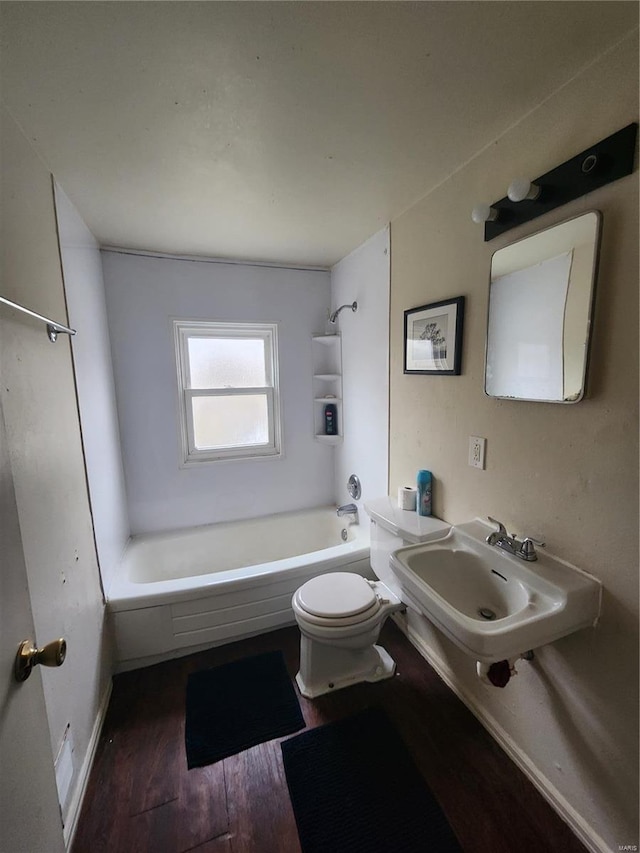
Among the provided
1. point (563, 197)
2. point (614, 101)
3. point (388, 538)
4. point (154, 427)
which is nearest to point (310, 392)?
point (154, 427)

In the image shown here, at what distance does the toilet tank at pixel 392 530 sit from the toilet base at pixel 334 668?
365mm

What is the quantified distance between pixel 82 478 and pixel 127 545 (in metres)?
0.98

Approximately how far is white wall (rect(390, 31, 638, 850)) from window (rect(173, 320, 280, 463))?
4.89 ft

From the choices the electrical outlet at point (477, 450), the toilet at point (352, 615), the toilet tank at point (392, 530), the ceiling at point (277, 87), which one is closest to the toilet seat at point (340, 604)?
the toilet at point (352, 615)

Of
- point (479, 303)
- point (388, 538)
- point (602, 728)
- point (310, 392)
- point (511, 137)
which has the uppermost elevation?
point (511, 137)

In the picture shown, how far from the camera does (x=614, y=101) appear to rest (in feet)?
3.04

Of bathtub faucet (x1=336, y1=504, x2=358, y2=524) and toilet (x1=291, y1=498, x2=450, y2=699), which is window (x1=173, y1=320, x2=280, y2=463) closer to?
bathtub faucet (x1=336, y1=504, x2=358, y2=524)

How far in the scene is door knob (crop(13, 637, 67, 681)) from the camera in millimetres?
644

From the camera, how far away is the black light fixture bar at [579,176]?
2.96 ft

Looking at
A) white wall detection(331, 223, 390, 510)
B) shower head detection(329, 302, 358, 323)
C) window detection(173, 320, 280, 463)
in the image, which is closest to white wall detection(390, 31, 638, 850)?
white wall detection(331, 223, 390, 510)

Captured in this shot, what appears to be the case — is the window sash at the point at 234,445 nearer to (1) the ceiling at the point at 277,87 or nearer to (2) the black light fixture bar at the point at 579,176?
(1) the ceiling at the point at 277,87

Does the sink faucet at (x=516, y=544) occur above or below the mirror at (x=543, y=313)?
below

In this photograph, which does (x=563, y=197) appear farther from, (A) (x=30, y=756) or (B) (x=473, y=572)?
(A) (x=30, y=756)

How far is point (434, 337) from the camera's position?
5.38 feet
